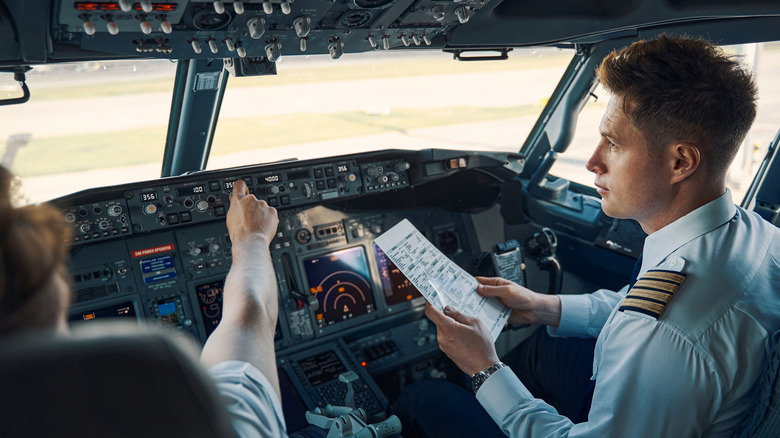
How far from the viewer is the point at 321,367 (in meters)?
2.69

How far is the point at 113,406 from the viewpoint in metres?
0.61

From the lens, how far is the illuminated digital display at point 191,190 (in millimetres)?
2436

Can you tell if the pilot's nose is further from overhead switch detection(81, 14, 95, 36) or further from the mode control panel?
the mode control panel

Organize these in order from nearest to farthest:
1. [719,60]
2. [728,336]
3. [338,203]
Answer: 1. [728,336]
2. [719,60]
3. [338,203]

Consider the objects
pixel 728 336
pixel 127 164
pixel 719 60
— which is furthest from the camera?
pixel 127 164

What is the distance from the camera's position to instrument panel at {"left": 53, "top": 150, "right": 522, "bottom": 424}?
2352mm

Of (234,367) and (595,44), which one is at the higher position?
(595,44)

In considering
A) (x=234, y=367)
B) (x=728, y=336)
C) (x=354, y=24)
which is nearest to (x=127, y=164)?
(x=354, y=24)

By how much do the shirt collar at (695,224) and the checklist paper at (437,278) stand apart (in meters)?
0.62

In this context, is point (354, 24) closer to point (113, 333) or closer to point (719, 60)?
point (719, 60)

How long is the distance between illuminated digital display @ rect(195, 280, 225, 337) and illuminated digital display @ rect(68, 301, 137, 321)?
0.29 meters

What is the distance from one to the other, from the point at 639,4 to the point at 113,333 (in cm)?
245

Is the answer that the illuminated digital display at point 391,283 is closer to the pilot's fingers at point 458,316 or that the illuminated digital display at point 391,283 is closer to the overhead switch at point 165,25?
the pilot's fingers at point 458,316

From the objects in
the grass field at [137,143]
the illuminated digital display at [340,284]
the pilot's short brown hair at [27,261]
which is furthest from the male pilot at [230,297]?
the grass field at [137,143]
